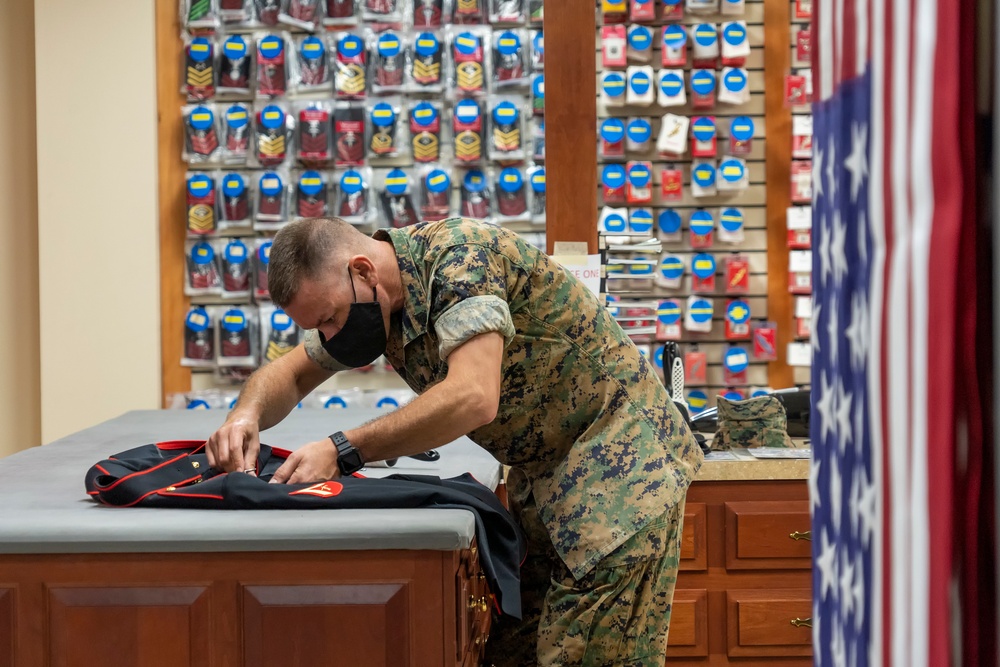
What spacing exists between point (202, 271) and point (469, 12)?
1993 millimetres

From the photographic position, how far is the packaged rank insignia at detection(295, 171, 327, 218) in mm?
5379

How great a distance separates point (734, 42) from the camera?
17.4ft

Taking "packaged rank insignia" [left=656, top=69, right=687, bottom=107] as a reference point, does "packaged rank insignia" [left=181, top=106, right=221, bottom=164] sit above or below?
below

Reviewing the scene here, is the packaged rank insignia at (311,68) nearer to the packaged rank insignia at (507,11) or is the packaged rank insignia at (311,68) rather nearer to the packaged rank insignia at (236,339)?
the packaged rank insignia at (507,11)

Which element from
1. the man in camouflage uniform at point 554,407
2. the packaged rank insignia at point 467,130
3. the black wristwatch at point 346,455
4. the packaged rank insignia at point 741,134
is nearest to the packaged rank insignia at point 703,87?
the packaged rank insignia at point 741,134

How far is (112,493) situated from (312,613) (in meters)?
0.45

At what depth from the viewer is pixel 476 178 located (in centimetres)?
536

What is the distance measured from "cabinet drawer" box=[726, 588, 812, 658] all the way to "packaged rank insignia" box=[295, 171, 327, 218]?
3085mm

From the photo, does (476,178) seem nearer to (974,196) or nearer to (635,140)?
(635,140)

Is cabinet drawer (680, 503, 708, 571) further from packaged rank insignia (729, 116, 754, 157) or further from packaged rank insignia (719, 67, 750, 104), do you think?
packaged rank insignia (719, 67, 750, 104)

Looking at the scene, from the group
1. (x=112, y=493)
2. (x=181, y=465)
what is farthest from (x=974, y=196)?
(x=181, y=465)

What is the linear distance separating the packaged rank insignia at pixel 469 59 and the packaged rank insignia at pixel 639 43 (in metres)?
0.76

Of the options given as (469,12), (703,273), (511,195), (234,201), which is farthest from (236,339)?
(703,273)

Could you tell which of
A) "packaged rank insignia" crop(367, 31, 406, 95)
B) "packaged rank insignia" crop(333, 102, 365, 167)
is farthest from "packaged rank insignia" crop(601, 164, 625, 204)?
"packaged rank insignia" crop(333, 102, 365, 167)
